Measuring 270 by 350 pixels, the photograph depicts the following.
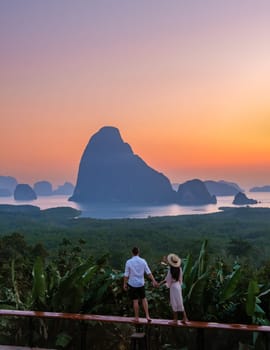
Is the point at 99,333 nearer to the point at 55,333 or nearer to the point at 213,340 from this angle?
the point at 55,333

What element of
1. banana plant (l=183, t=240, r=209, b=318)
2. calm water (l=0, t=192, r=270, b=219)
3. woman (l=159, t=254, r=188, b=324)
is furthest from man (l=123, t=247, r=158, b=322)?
calm water (l=0, t=192, r=270, b=219)

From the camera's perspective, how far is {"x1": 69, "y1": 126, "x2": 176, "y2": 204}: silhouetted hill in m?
132

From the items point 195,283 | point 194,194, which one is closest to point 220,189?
point 194,194

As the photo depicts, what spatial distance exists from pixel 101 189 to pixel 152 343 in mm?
130146

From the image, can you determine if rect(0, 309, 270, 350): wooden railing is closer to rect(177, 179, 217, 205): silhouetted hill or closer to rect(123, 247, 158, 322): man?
rect(123, 247, 158, 322): man

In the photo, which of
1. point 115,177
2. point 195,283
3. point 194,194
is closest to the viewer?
point 195,283

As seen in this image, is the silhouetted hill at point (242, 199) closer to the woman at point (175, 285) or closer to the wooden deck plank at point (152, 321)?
the woman at point (175, 285)

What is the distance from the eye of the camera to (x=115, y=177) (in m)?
134

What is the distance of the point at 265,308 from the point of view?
15.6ft

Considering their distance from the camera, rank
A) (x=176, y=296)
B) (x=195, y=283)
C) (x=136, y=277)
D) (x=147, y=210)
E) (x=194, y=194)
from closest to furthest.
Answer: (x=176, y=296), (x=136, y=277), (x=195, y=283), (x=147, y=210), (x=194, y=194)

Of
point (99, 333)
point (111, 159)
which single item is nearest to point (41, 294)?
point (99, 333)

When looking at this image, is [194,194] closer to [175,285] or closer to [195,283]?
[195,283]

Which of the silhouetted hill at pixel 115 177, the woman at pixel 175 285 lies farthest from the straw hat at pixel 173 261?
the silhouetted hill at pixel 115 177

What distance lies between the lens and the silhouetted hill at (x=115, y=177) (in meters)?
132
